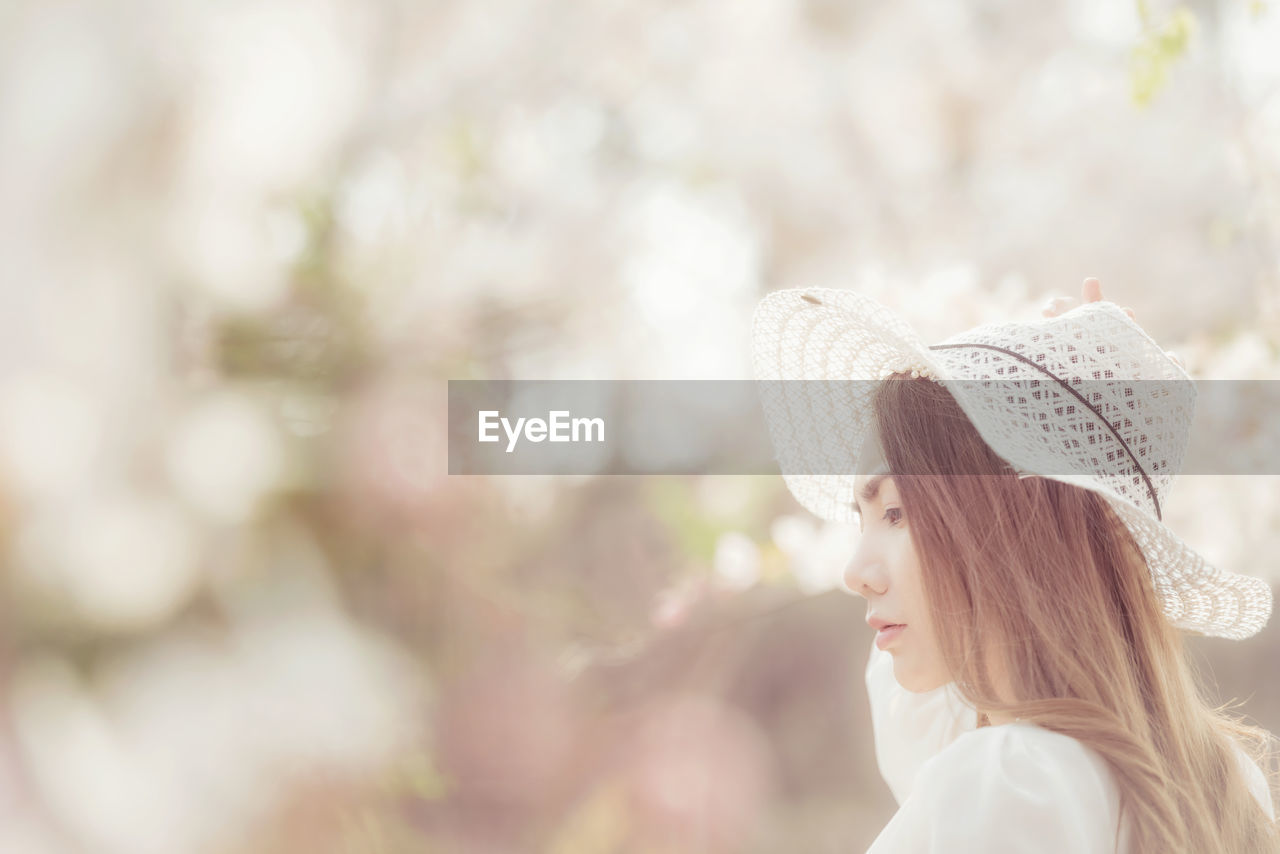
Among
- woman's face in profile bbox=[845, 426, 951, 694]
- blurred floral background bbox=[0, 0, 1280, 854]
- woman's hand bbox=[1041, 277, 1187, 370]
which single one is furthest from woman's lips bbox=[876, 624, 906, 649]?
blurred floral background bbox=[0, 0, 1280, 854]

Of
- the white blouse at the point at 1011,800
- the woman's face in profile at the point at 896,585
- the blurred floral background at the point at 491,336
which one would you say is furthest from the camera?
the blurred floral background at the point at 491,336

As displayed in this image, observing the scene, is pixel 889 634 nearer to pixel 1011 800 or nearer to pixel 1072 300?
pixel 1011 800

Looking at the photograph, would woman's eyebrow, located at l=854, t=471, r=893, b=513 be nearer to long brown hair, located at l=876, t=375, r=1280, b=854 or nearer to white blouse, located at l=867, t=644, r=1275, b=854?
long brown hair, located at l=876, t=375, r=1280, b=854

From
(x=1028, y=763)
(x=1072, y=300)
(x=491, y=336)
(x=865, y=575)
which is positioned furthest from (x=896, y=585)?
(x=491, y=336)

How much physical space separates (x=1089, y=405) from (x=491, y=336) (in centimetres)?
92

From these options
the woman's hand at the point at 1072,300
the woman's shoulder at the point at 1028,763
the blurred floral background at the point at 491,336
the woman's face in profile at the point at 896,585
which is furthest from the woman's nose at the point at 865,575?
the blurred floral background at the point at 491,336

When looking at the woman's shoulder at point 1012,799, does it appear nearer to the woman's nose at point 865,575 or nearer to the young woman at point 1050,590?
the young woman at point 1050,590

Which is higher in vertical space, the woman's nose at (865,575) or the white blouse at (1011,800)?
the woman's nose at (865,575)

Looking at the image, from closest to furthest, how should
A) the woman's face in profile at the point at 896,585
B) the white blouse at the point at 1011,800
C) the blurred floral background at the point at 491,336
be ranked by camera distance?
the white blouse at the point at 1011,800
the woman's face in profile at the point at 896,585
the blurred floral background at the point at 491,336

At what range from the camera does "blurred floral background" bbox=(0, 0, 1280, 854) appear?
1.03 m

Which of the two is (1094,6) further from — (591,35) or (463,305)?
(463,305)

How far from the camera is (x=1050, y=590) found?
48 cm

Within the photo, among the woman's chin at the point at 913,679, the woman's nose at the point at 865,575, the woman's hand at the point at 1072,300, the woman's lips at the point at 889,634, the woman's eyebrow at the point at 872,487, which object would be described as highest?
the woman's hand at the point at 1072,300

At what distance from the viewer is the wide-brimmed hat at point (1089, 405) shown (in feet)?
1.49
